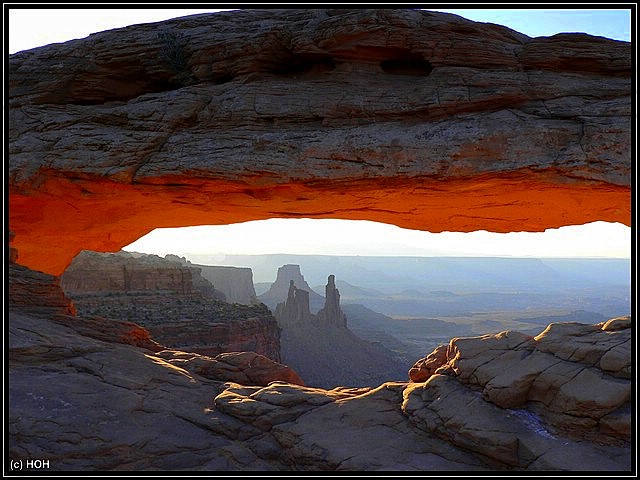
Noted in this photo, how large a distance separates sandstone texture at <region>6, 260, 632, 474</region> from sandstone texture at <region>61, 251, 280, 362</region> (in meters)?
26.1

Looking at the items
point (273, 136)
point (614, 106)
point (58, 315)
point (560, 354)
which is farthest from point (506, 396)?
point (58, 315)

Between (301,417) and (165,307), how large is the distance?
38.1 meters

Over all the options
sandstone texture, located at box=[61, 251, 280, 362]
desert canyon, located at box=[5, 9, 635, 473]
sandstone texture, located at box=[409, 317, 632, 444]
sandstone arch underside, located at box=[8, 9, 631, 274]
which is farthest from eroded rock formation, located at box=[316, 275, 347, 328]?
sandstone texture, located at box=[409, 317, 632, 444]

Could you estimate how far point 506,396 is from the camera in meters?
9.70

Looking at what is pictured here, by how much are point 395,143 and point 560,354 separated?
690cm

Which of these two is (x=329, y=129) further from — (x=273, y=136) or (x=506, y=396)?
(x=506, y=396)

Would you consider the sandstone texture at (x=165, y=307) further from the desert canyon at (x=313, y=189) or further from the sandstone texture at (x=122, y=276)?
the desert canyon at (x=313, y=189)

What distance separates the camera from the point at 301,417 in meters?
11.1

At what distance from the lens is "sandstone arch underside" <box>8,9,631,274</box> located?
12.9 m

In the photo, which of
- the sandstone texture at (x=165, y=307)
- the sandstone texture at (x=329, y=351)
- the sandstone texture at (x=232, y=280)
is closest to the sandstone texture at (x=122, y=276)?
the sandstone texture at (x=165, y=307)

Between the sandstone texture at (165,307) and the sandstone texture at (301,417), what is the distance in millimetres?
26127

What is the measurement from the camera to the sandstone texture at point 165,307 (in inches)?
1555

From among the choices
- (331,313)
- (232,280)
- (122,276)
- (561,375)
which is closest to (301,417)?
(561,375)

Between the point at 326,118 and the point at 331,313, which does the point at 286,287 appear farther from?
the point at 326,118
